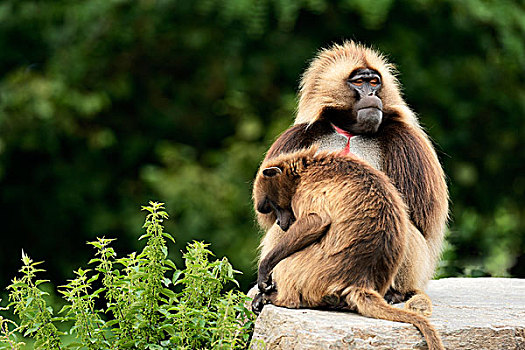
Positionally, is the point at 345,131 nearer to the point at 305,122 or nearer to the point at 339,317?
the point at 305,122

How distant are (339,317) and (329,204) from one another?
0.55 meters

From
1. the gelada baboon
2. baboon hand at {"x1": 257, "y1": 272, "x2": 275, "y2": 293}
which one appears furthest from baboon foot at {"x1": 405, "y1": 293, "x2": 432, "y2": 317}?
baboon hand at {"x1": 257, "y1": 272, "x2": 275, "y2": 293}

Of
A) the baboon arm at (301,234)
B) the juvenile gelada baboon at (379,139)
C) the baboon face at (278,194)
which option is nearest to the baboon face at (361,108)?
the juvenile gelada baboon at (379,139)

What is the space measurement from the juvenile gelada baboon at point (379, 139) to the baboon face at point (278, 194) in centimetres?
25

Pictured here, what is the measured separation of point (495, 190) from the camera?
997 cm

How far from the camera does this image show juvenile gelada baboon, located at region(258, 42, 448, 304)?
435 centimetres

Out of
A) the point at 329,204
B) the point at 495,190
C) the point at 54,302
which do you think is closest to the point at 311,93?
the point at 329,204

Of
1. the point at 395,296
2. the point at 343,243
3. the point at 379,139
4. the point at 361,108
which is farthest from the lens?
the point at 379,139

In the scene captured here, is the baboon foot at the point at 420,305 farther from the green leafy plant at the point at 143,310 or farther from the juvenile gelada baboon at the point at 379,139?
the green leafy plant at the point at 143,310

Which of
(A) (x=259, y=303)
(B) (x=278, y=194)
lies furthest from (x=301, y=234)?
(A) (x=259, y=303)

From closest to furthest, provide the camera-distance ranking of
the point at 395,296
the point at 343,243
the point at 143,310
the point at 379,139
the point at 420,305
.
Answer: the point at 343,243 → the point at 420,305 → the point at 143,310 → the point at 395,296 → the point at 379,139

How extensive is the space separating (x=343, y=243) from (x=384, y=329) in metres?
0.47

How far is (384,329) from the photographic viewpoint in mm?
3617

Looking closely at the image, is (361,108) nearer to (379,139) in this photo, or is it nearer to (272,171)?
(379,139)
